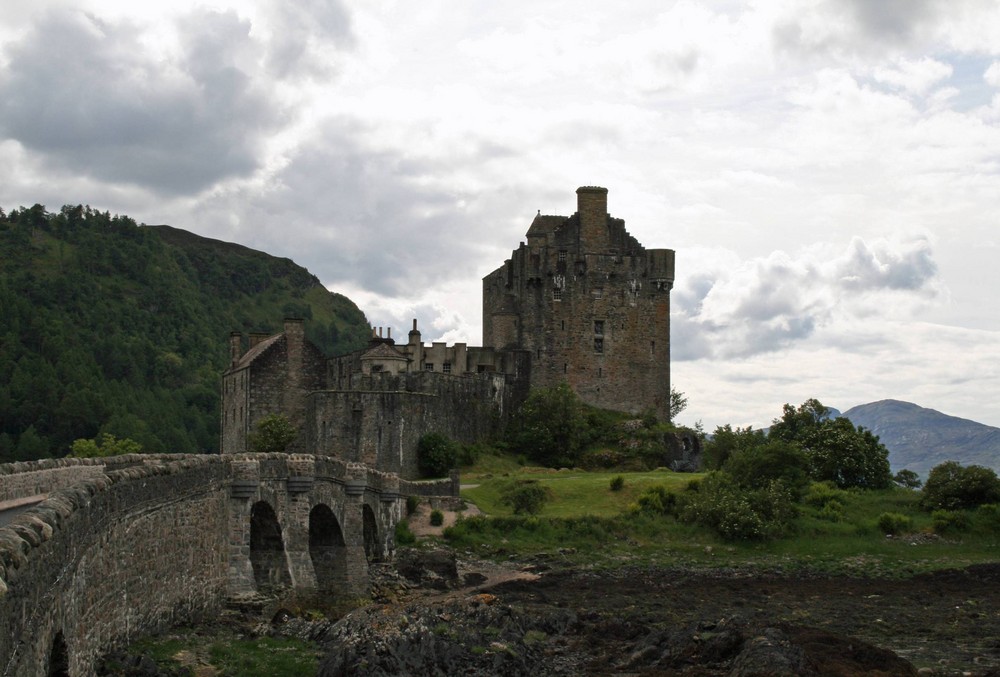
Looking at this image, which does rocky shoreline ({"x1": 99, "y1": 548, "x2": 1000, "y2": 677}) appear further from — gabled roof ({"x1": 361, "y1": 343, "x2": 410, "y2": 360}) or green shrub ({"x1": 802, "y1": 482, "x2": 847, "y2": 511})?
gabled roof ({"x1": 361, "y1": 343, "x2": 410, "y2": 360})

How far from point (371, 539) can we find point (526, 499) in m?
10.0

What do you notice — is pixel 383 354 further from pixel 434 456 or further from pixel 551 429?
pixel 551 429

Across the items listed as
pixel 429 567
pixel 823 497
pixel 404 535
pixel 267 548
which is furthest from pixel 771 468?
pixel 267 548

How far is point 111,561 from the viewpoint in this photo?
24.2m

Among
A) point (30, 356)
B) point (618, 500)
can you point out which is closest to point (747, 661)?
point (618, 500)

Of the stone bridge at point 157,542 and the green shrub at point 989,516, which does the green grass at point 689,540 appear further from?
the stone bridge at point 157,542

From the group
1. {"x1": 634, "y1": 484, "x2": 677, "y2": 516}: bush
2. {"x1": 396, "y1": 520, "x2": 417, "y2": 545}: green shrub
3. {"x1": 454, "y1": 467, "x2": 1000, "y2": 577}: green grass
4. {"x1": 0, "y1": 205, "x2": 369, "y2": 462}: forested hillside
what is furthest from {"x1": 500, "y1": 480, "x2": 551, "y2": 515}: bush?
{"x1": 0, "y1": 205, "x2": 369, "y2": 462}: forested hillside

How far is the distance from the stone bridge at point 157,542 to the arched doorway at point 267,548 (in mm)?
37

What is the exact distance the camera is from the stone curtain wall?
16.7 m

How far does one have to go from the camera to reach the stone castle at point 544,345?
7444 cm

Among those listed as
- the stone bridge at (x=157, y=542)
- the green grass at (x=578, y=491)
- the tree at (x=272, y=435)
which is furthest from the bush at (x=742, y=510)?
the tree at (x=272, y=435)

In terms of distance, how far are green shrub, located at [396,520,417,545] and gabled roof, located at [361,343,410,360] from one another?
17.4m

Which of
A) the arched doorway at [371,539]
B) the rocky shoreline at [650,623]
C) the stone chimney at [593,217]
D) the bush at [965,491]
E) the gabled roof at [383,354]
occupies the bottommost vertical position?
the rocky shoreline at [650,623]

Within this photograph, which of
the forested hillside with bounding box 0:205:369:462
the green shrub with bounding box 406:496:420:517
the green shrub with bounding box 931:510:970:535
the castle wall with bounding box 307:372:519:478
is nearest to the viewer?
the green shrub with bounding box 406:496:420:517
